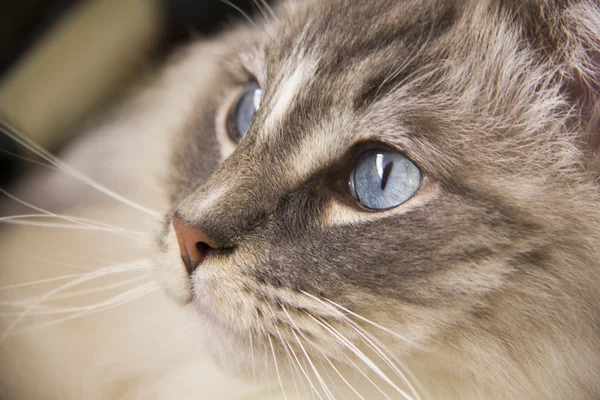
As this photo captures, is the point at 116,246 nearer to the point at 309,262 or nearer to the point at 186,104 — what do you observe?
the point at 186,104

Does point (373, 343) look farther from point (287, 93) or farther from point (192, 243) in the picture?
point (287, 93)

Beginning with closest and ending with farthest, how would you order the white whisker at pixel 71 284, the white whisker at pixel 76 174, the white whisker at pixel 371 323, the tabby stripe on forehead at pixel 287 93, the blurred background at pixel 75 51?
1. the white whisker at pixel 371 323
2. the tabby stripe on forehead at pixel 287 93
3. the white whisker at pixel 71 284
4. the white whisker at pixel 76 174
5. the blurred background at pixel 75 51

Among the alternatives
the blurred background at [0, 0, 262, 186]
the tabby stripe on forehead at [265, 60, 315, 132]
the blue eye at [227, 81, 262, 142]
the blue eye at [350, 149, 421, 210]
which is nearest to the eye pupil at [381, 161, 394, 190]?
the blue eye at [350, 149, 421, 210]

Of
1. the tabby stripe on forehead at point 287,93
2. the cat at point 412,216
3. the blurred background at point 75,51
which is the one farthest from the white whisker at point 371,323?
the blurred background at point 75,51

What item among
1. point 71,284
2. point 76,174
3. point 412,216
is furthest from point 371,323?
point 76,174

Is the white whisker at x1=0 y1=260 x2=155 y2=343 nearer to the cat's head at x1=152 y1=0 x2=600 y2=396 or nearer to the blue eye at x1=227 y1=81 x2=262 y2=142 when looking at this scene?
the cat's head at x1=152 y1=0 x2=600 y2=396

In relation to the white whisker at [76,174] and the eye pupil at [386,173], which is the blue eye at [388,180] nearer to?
the eye pupil at [386,173]

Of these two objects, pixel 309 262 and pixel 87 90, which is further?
pixel 87 90

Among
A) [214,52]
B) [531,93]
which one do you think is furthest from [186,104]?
[531,93]
